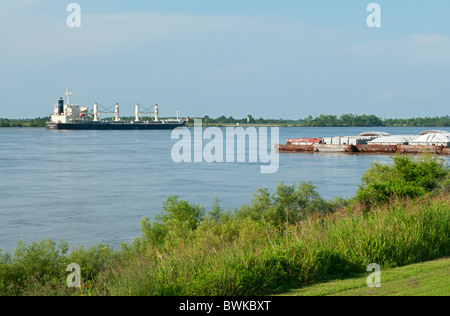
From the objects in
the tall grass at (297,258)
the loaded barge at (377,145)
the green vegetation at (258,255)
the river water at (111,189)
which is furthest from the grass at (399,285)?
the loaded barge at (377,145)

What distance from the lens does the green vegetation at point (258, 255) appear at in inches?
326

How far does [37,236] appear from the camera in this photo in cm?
2103

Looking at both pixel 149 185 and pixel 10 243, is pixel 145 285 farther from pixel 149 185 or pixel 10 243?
pixel 149 185

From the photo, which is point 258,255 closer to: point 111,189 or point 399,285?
point 399,285

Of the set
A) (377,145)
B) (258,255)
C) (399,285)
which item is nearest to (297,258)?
(258,255)

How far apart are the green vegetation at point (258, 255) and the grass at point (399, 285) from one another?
26 cm

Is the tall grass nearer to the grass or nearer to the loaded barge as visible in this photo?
the grass

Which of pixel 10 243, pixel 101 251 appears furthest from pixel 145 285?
pixel 10 243

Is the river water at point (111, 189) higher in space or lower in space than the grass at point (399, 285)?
lower

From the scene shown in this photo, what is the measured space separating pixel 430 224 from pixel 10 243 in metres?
15.2

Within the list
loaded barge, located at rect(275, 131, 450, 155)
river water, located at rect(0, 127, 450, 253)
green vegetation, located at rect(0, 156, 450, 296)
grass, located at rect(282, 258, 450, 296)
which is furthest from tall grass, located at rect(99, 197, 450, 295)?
loaded barge, located at rect(275, 131, 450, 155)

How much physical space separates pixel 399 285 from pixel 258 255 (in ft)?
7.70

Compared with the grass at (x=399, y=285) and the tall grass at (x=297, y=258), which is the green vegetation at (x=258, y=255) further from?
the grass at (x=399, y=285)
